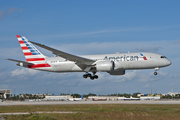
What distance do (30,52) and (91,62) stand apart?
14.5 metres

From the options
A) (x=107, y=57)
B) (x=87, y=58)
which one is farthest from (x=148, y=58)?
(x=87, y=58)

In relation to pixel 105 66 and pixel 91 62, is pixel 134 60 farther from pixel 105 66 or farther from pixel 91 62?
pixel 91 62

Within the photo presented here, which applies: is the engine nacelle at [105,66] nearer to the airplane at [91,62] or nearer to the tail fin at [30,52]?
the airplane at [91,62]

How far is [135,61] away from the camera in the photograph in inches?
1623

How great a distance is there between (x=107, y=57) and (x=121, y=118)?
1898cm

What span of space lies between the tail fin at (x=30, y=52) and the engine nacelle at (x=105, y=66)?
12.6m

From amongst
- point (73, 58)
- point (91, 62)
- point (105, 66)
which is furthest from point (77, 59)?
point (105, 66)

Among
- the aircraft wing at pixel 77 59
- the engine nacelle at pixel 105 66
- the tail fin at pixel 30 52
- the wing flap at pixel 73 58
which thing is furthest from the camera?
the tail fin at pixel 30 52

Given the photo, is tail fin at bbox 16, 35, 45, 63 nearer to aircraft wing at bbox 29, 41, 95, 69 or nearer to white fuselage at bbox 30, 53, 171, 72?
aircraft wing at bbox 29, 41, 95, 69

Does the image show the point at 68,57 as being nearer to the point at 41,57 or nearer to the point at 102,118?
the point at 41,57

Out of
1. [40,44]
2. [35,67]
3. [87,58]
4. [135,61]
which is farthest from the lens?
[35,67]

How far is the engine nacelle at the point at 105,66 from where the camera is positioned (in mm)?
41075

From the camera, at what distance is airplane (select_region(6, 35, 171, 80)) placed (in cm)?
4125

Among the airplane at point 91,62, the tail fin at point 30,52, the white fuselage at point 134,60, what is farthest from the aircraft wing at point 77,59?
the tail fin at point 30,52
